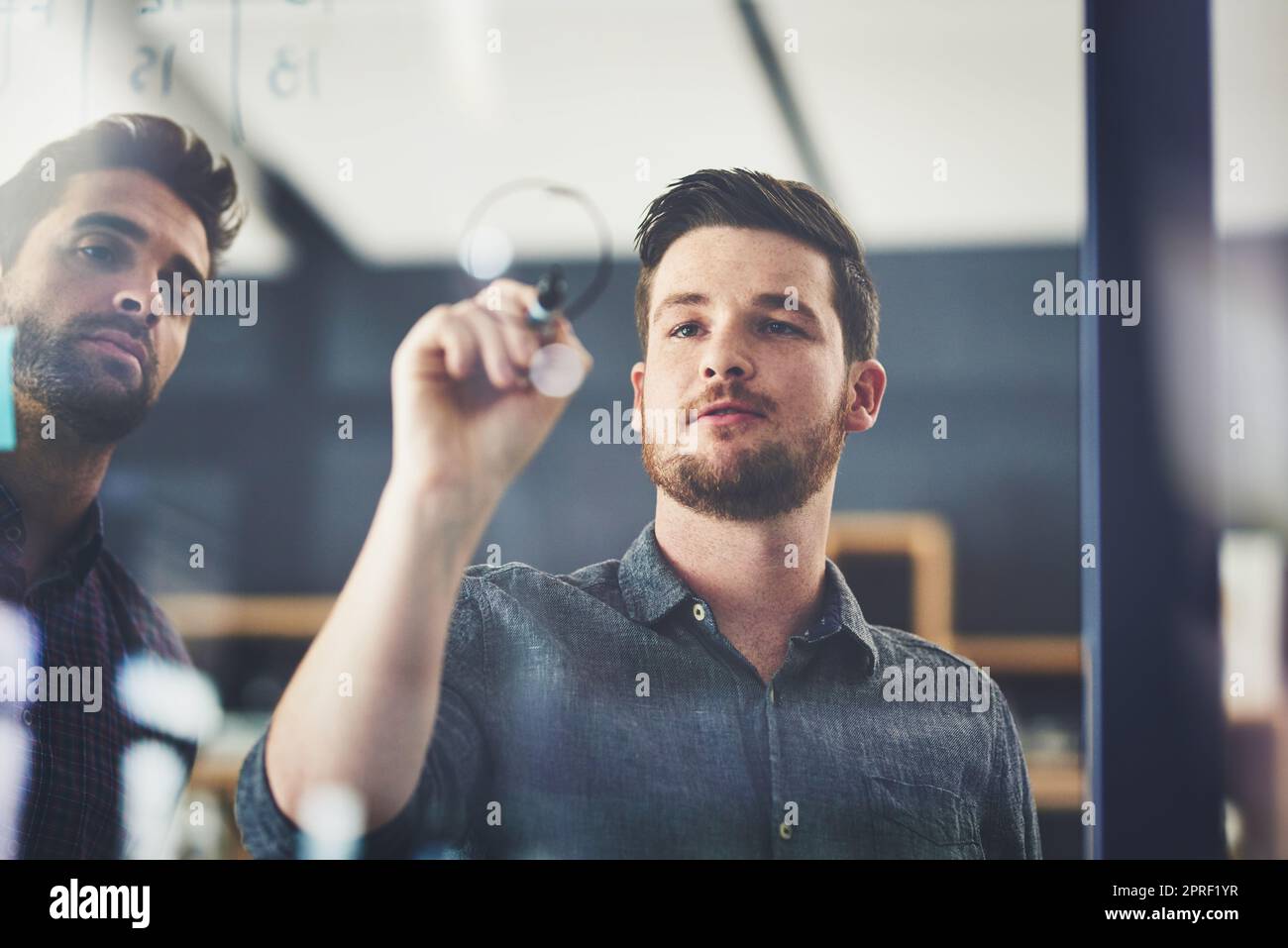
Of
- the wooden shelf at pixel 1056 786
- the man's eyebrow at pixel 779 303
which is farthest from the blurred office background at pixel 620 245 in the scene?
the man's eyebrow at pixel 779 303

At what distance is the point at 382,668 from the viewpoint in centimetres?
119

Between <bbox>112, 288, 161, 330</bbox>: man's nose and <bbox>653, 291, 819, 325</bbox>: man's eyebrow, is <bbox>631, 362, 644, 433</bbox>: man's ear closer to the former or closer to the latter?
<bbox>653, 291, 819, 325</bbox>: man's eyebrow

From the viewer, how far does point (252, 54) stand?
55.8 inches

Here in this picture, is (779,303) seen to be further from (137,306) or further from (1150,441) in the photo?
(137,306)

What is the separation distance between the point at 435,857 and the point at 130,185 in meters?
1.00

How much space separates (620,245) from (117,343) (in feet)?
2.30

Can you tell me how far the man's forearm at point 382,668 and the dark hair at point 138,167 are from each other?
1.62ft

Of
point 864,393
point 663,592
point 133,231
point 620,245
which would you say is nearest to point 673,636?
point 663,592

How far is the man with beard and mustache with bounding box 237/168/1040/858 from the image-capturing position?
1238 millimetres

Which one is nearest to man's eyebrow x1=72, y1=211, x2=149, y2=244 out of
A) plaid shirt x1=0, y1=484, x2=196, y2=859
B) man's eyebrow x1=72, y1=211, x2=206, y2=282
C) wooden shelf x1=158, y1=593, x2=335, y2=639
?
man's eyebrow x1=72, y1=211, x2=206, y2=282

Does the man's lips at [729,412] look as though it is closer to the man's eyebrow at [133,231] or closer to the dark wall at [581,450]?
the dark wall at [581,450]

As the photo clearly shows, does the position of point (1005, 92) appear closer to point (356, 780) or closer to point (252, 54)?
point (252, 54)

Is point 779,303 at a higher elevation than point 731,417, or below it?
higher

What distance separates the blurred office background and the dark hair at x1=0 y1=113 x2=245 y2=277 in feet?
0.09
